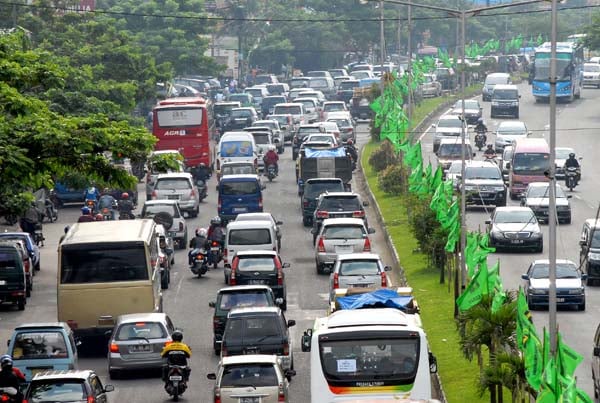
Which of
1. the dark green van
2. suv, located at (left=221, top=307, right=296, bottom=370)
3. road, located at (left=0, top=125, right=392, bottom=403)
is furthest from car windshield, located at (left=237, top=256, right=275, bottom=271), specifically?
suv, located at (left=221, top=307, right=296, bottom=370)

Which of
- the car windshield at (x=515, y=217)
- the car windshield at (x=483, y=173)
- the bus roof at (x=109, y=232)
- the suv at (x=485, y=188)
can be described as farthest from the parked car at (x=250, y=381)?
the car windshield at (x=483, y=173)

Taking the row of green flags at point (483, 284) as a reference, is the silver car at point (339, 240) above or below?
below

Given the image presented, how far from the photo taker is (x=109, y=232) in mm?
35938

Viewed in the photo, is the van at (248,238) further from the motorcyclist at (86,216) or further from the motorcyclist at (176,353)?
the motorcyclist at (176,353)

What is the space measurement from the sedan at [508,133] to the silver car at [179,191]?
69.3ft

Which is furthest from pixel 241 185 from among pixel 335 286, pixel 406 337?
pixel 406 337

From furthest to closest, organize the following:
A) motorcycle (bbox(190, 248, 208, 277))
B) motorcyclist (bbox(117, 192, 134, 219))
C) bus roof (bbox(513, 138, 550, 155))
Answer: bus roof (bbox(513, 138, 550, 155)) → motorcyclist (bbox(117, 192, 134, 219)) → motorcycle (bbox(190, 248, 208, 277))

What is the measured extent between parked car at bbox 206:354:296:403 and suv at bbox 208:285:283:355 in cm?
751

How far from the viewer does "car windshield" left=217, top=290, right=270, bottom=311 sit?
34.8 metres

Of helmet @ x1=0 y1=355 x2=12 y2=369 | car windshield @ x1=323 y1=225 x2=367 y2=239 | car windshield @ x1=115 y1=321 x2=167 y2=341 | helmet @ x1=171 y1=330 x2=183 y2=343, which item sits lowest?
car windshield @ x1=323 y1=225 x2=367 y2=239

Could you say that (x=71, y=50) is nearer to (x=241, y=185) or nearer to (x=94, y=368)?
(x=241, y=185)

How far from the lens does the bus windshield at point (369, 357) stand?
23703 mm

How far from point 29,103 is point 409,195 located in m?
27.6

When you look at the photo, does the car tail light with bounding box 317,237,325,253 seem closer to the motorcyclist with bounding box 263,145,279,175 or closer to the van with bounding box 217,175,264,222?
the van with bounding box 217,175,264,222
